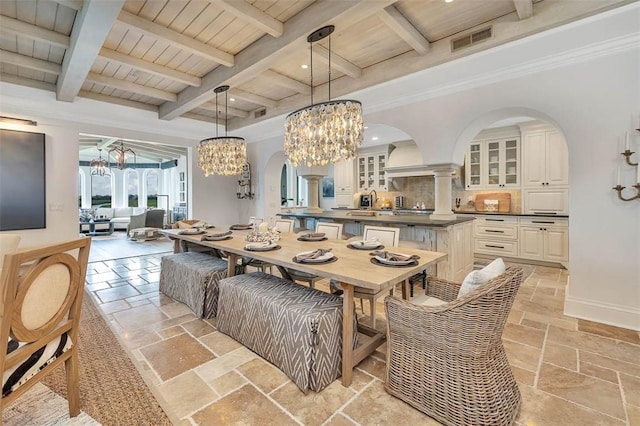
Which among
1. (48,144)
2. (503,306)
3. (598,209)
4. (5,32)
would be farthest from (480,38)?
(48,144)

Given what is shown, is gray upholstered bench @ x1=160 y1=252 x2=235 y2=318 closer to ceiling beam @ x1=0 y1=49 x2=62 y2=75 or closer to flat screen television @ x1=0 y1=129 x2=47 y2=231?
flat screen television @ x1=0 y1=129 x2=47 y2=231

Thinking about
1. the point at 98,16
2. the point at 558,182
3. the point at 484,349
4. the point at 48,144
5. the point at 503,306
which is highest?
the point at 98,16

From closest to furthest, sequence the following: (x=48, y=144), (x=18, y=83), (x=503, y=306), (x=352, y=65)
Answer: (x=503, y=306)
(x=352, y=65)
(x=18, y=83)
(x=48, y=144)

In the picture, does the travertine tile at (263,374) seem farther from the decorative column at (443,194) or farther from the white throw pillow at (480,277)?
the decorative column at (443,194)

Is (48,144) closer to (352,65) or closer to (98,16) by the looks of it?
(98,16)

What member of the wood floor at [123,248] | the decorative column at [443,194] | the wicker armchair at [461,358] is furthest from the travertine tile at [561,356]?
the wood floor at [123,248]

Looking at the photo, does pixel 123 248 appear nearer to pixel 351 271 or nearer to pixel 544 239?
pixel 351 271

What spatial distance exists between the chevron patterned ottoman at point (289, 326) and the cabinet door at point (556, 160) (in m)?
4.97

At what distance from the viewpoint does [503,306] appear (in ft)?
4.91

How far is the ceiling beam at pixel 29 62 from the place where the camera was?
120 inches

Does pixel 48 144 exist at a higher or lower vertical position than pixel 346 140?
higher

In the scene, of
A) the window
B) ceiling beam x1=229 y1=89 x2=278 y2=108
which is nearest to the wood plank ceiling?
ceiling beam x1=229 y1=89 x2=278 y2=108

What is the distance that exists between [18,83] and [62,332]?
13.7 feet

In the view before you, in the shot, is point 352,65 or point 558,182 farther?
point 558,182
